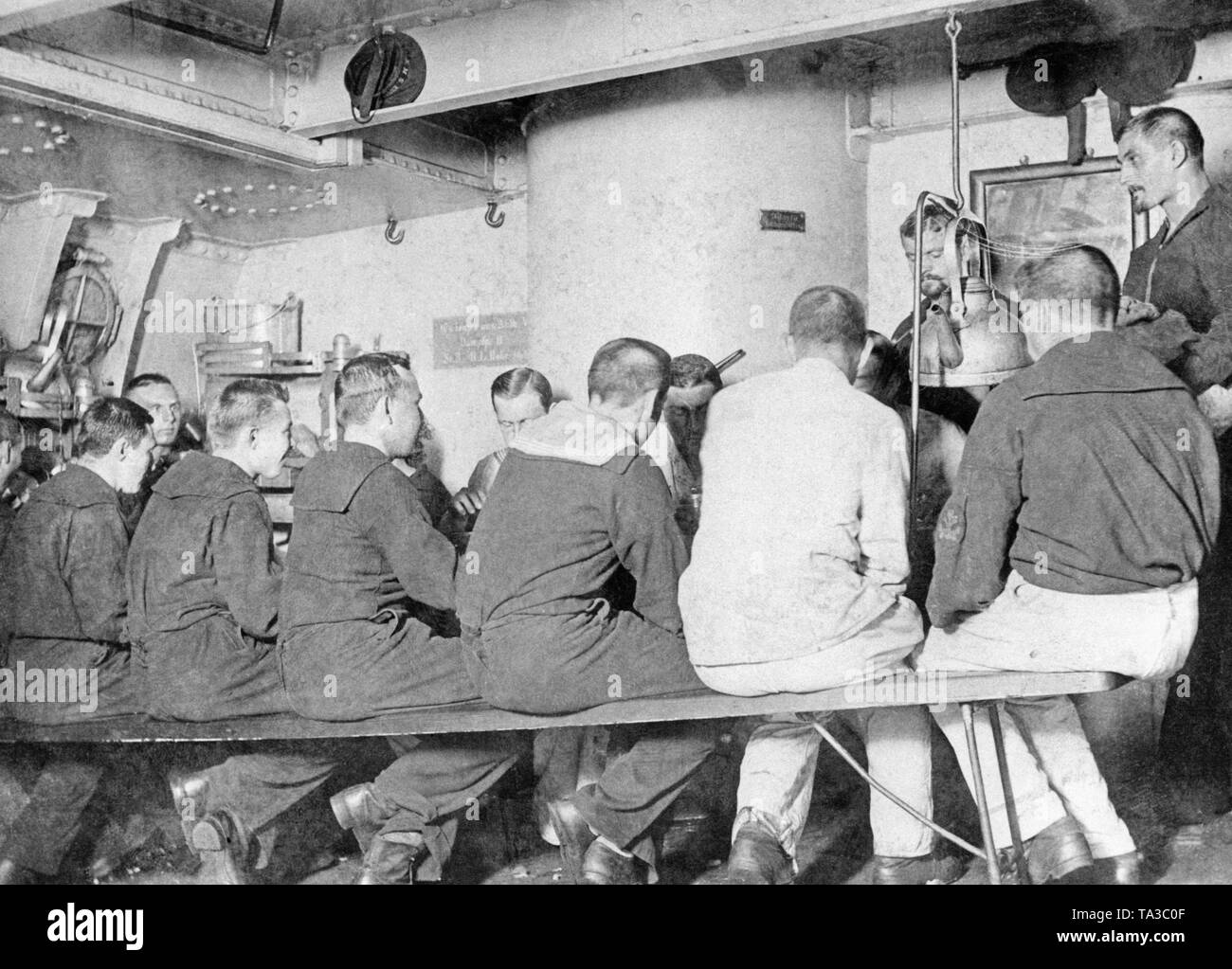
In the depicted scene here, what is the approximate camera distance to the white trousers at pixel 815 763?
10.5ft

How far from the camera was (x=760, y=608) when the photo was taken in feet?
10.2

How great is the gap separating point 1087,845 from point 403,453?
2103mm

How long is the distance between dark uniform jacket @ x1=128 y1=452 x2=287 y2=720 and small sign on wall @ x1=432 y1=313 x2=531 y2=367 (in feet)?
8.04

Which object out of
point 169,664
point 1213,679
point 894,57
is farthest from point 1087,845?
point 894,57

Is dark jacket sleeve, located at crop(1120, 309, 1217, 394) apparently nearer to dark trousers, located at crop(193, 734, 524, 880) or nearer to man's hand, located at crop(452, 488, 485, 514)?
dark trousers, located at crop(193, 734, 524, 880)

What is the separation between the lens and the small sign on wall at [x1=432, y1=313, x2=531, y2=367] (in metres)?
6.13

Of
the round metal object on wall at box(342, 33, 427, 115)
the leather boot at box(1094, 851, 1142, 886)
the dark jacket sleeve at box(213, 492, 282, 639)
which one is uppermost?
the round metal object on wall at box(342, 33, 427, 115)

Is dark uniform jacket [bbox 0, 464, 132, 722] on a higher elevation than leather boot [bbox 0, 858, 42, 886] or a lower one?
higher

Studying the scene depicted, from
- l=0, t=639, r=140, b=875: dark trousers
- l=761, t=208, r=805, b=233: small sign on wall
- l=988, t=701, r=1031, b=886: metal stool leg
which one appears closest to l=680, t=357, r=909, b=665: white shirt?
l=988, t=701, r=1031, b=886: metal stool leg

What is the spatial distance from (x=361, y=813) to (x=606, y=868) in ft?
2.47

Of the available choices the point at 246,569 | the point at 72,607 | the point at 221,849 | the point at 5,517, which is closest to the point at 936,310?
the point at 246,569

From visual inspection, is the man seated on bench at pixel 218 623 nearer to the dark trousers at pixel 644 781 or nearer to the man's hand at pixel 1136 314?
the dark trousers at pixel 644 781

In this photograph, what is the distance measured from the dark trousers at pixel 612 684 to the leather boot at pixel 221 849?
0.84 metres
